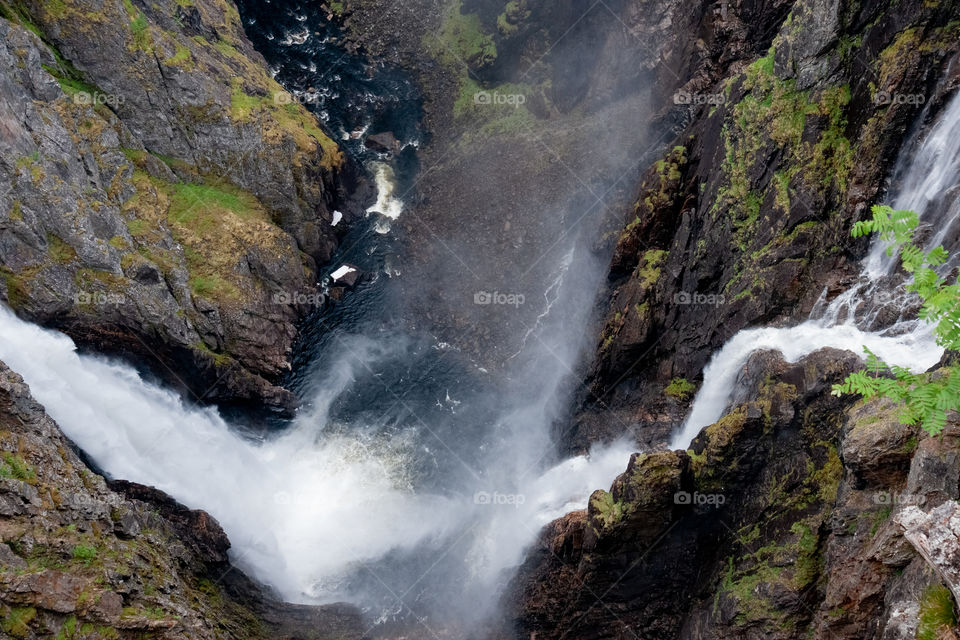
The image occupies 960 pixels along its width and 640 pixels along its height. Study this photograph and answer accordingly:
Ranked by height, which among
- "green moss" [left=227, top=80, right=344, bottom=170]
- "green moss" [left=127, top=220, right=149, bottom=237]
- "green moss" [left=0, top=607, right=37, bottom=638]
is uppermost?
"green moss" [left=227, top=80, right=344, bottom=170]

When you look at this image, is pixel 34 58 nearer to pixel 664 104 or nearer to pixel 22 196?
pixel 22 196

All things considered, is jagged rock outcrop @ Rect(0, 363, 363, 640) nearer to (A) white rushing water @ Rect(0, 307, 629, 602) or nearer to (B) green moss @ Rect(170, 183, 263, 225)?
(A) white rushing water @ Rect(0, 307, 629, 602)

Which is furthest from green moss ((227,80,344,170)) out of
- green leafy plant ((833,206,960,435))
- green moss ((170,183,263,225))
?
green leafy plant ((833,206,960,435))

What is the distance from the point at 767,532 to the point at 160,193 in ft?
125

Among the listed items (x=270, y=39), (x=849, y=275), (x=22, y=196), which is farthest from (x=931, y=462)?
(x=270, y=39)

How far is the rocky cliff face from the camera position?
32469mm

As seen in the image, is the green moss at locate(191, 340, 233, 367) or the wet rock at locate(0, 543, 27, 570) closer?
the wet rock at locate(0, 543, 27, 570)

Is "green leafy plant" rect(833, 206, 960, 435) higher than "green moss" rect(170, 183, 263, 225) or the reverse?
the reverse

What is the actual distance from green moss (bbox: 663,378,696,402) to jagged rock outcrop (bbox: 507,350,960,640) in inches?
198

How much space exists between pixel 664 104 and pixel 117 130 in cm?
3626

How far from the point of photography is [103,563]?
2261cm

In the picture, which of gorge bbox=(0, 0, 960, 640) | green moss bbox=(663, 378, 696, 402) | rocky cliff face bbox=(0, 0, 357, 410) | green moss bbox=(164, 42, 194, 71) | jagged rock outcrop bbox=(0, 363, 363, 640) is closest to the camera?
jagged rock outcrop bbox=(0, 363, 363, 640)

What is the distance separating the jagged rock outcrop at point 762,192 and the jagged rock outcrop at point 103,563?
19138 mm

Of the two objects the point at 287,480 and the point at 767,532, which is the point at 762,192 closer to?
the point at 767,532
